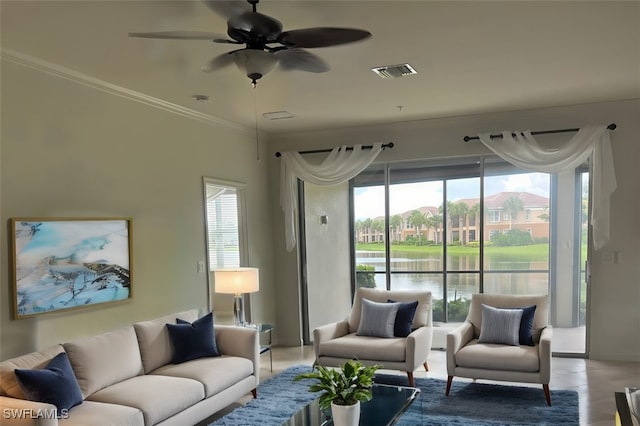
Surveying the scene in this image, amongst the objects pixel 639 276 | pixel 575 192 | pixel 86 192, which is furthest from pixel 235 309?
pixel 639 276

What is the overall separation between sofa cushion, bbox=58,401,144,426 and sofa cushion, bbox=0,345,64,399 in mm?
311

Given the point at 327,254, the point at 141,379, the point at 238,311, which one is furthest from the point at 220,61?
the point at 327,254

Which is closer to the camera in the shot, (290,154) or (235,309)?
(235,309)

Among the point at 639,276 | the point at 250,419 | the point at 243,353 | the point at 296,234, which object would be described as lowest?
the point at 250,419

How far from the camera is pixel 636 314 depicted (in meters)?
5.21

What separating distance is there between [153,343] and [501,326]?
302 cm

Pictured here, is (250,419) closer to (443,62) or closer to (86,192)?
(86,192)

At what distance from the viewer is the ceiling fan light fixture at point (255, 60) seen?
257 cm

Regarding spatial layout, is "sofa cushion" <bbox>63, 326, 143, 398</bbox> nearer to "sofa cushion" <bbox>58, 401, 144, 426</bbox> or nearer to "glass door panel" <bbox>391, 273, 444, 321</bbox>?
"sofa cushion" <bbox>58, 401, 144, 426</bbox>

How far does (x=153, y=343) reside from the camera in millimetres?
4031

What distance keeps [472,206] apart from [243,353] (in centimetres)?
318

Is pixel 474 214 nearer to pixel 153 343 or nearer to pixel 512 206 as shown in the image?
pixel 512 206

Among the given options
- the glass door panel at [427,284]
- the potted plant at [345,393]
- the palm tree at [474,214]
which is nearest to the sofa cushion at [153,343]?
the potted plant at [345,393]

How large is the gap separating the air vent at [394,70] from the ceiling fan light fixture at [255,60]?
1381 mm
